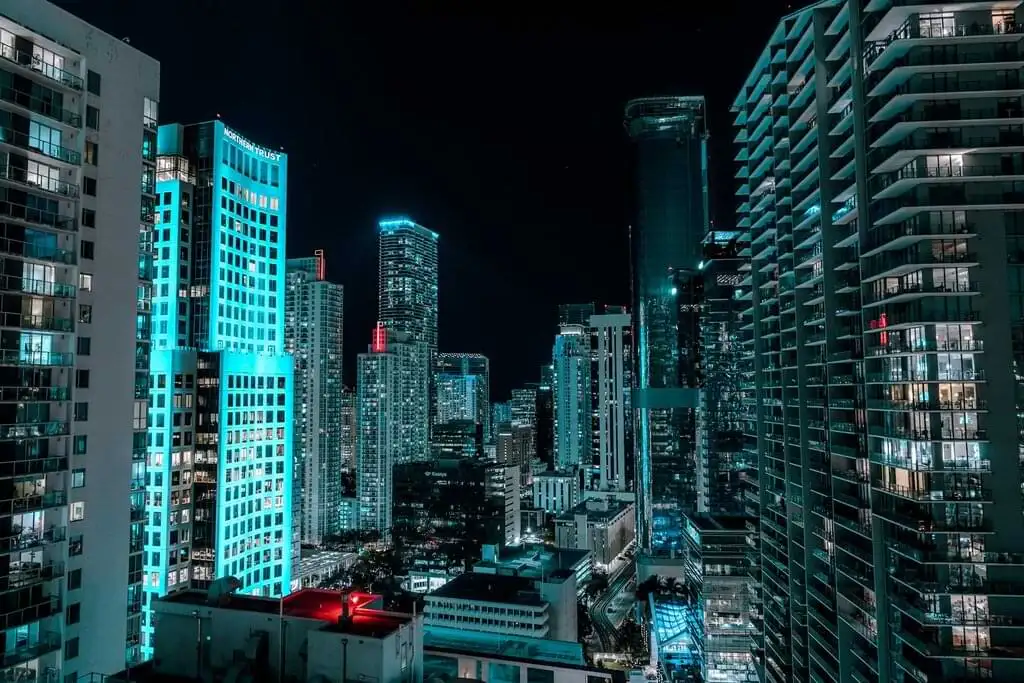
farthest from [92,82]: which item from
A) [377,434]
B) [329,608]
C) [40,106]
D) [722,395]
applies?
[377,434]

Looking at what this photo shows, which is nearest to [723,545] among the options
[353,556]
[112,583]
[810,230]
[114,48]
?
[810,230]

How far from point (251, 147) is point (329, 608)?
4043 cm

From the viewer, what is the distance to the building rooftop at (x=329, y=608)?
1728 centimetres

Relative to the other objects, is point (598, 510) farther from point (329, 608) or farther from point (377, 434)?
point (329, 608)

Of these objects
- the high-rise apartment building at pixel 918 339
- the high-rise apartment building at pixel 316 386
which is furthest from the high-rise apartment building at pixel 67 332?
the high-rise apartment building at pixel 316 386

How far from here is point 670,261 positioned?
405 ft

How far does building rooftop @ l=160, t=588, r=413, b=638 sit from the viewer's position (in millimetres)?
17283

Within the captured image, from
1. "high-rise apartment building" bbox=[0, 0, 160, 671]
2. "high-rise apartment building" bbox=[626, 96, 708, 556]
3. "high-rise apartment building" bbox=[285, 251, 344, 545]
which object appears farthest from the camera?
"high-rise apartment building" bbox=[285, 251, 344, 545]

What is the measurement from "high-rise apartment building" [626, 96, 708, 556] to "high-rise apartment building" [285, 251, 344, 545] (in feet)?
219

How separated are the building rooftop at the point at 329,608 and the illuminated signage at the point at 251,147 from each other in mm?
35889

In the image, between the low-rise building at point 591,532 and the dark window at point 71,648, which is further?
the low-rise building at point 591,532

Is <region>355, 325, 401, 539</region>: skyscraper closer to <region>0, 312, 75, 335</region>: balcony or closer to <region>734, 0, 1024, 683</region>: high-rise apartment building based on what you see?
<region>734, 0, 1024, 683</region>: high-rise apartment building

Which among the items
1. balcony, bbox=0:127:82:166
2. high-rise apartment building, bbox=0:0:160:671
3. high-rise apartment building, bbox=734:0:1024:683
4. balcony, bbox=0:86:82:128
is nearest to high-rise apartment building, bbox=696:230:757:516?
high-rise apartment building, bbox=734:0:1024:683

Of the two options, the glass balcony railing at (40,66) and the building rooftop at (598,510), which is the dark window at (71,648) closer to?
the glass balcony railing at (40,66)
